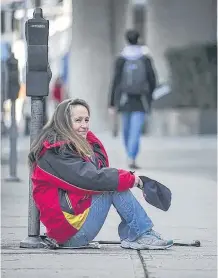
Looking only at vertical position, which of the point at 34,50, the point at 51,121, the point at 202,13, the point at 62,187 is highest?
the point at 202,13

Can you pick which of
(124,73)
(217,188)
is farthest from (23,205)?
(124,73)

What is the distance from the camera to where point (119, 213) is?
732 centimetres

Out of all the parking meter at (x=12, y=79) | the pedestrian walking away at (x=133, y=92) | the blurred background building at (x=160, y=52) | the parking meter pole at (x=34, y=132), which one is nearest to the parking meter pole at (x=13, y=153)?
the parking meter at (x=12, y=79)

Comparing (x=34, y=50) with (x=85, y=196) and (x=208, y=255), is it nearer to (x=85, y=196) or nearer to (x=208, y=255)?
(x=85, y=196)

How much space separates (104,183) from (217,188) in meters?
5.10

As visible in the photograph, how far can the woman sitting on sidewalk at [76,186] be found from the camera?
7137 mm

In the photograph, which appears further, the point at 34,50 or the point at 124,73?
the point at 124,73

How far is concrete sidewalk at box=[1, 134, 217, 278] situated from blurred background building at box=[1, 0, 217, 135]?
26.6 feet

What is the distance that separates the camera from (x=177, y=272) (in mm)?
6574

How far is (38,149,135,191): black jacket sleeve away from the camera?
23.3 feet

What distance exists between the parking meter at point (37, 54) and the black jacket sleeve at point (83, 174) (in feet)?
1.76

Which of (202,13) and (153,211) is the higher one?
(202,13)

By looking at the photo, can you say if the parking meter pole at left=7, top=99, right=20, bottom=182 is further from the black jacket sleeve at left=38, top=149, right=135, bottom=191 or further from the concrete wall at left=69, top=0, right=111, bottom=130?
the concrete wall at left=69, top=0, right=111, bottom=130

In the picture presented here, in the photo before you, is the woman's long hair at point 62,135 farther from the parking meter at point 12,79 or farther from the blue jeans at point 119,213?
the parking meter at point 12,79
